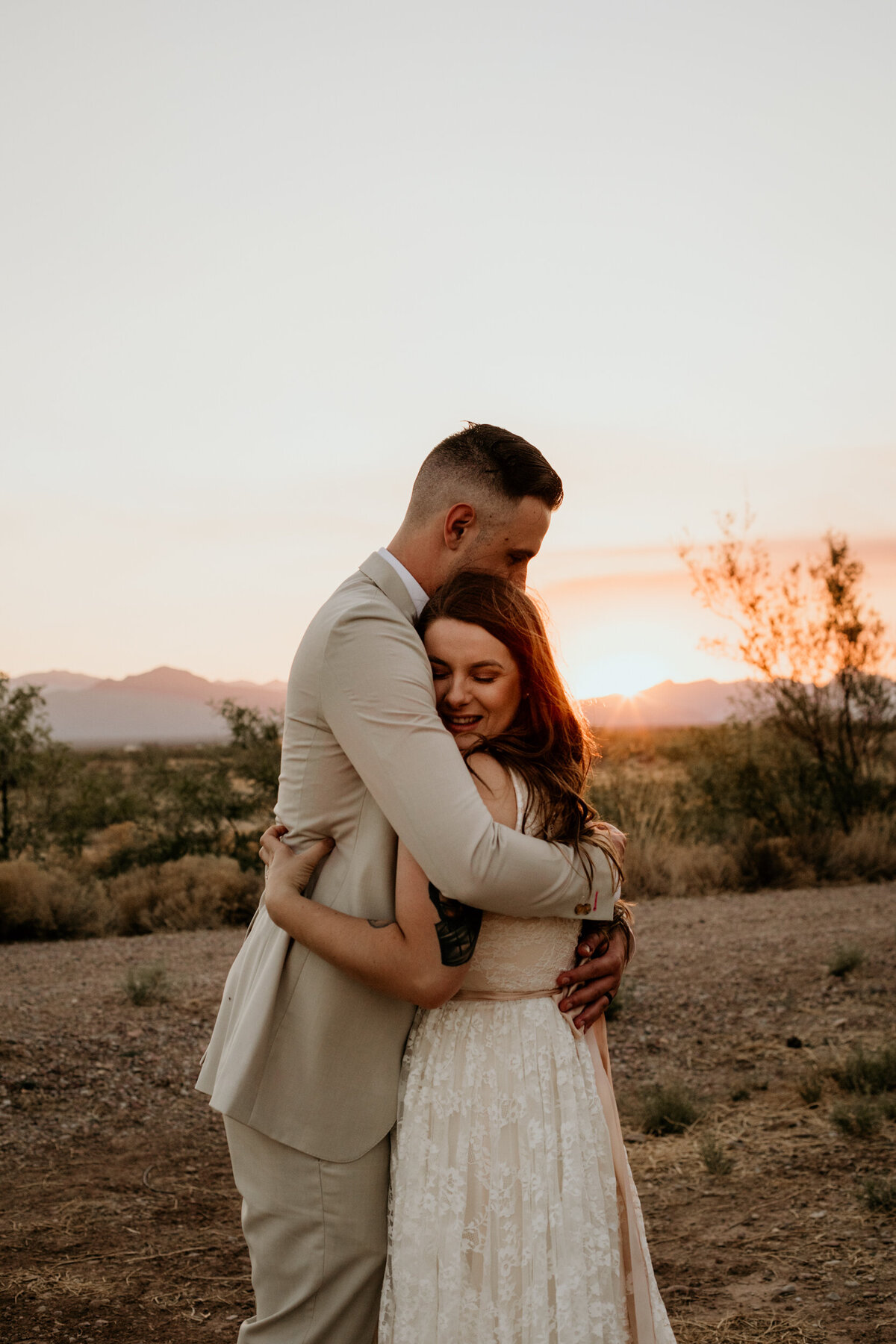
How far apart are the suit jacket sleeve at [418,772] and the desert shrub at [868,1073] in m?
4.54

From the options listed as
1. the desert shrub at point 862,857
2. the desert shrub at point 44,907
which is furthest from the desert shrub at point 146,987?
the desert shrub at point 862,857

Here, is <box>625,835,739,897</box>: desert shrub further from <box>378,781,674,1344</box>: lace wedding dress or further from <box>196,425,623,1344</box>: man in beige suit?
<box>196,425,623,1344</box>: man in beige suit

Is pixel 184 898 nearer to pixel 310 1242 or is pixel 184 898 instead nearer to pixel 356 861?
pixel 310 1242

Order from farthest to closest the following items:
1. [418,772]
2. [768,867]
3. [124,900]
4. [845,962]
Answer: [768,867] → [124,900] → [845,962] → [418,772]

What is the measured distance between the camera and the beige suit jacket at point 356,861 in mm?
1927

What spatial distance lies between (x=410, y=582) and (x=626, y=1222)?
1.43 meters

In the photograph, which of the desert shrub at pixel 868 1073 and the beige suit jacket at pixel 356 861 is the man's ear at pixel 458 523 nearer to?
the beige suit jacket at pixel 356 861

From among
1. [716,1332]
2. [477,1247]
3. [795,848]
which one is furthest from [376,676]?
[795,848]

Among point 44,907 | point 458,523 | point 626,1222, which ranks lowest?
point 44,907

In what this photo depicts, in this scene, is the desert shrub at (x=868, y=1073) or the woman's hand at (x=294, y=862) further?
the desert shrub at (x=868, y=1073)

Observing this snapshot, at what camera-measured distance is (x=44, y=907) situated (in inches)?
404

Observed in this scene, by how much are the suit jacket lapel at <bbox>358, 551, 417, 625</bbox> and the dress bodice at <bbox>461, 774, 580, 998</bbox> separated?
432 millimetres

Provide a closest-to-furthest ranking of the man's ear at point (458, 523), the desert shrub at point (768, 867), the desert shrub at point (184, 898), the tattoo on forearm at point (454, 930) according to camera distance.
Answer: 1. the tattoo on forearm at point (454, 930)
2. the man's ear at point (458, 523)
3. the desert shrub at point (184, 898)
4. the desert shrub at point (768, 867)

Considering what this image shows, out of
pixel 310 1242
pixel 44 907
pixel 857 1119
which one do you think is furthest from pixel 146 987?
pixel 310 1242
